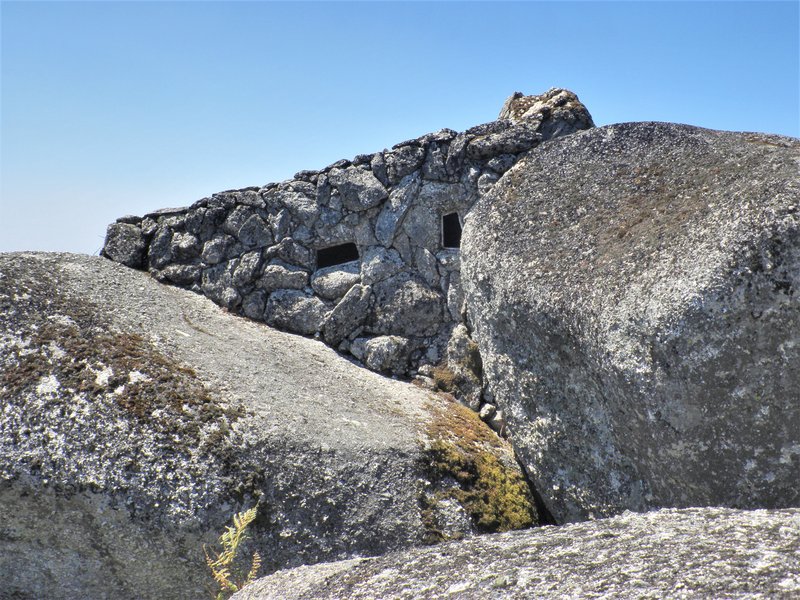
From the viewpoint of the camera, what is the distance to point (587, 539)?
3.82m

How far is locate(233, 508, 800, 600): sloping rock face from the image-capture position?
3.12 metres

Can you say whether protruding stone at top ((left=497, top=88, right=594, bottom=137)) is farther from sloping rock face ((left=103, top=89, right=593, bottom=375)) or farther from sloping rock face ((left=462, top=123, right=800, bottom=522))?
sloping rock face ((left=462, top=123, right=800, bottom=522))

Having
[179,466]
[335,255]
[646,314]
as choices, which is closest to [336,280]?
[335,255]

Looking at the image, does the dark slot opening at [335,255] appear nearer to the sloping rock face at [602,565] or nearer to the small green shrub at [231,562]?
the small green shrub at [231,562]

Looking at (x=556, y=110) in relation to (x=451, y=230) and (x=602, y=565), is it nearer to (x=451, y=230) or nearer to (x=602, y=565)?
(x=451, y=230)

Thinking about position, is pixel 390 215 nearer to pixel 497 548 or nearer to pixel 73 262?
pixel 73 262

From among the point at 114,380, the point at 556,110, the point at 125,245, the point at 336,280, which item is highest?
the point at 556,110

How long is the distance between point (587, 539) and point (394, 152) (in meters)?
5.94

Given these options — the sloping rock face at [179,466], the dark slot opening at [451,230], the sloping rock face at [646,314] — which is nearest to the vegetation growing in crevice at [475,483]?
the sloping rock face at [179,466]

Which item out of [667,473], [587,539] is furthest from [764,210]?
[587,539]

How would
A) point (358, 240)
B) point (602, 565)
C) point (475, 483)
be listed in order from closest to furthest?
1. point (602, 565)
2. point (475, 483)
3. point (358, 240)

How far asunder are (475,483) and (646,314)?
251cm

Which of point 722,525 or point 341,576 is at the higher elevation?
point 722,525

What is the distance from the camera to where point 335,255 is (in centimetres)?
913
